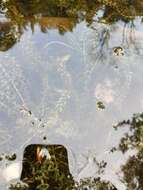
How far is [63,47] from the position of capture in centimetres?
342

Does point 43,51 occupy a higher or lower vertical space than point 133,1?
lower

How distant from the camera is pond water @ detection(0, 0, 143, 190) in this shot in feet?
9.59

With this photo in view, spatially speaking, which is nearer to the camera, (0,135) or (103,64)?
(0,135)

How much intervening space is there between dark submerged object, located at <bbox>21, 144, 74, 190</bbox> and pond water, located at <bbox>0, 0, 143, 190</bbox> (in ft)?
0.14

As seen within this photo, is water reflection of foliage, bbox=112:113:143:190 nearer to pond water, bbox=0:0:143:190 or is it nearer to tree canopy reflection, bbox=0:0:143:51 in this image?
pond water, bbox=0:0:143:190

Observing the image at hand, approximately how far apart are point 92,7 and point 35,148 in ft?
4.76

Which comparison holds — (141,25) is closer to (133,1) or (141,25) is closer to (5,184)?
(133,1)

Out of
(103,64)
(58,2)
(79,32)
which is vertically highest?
(58,2)

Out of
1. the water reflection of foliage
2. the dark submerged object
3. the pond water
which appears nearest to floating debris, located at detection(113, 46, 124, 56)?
the pond water

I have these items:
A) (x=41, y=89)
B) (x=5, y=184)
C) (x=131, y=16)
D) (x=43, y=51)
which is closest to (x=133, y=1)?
(x=131, y=16)

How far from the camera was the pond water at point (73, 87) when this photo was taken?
292cm

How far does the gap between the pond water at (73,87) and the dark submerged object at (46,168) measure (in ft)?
0.14

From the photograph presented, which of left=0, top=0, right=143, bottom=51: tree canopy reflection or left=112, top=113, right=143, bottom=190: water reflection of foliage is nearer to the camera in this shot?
left=112, top=113, right=143, bottom=190: water reflection of foliage

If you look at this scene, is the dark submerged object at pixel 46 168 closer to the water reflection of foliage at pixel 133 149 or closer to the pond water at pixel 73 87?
the pond water at pixel 73 87
